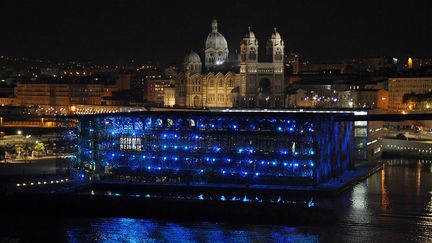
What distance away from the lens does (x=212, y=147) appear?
3612cm

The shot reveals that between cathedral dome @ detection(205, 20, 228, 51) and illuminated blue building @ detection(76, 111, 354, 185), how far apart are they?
2680 centimetres

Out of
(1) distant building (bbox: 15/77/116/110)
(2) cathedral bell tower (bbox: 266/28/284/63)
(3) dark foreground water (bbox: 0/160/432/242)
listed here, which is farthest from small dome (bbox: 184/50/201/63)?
(3) dark foreground water (bbox: 0/160/432/242)

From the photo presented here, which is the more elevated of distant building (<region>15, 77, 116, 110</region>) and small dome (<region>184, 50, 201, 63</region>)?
small dome (<region>184, 50, 201, 63</region>)

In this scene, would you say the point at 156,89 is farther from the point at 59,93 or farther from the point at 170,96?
the point at 170,96

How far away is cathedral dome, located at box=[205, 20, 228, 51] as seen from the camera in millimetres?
64062

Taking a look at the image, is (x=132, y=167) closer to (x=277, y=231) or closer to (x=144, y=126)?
(x=144, y=126)

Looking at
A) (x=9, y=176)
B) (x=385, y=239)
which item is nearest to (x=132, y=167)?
(x=9, y=176)

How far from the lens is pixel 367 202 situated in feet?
107

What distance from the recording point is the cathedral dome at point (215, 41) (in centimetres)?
6406

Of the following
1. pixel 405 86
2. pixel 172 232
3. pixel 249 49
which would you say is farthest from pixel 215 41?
pixel 172 232

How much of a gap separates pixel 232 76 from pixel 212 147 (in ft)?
86.8

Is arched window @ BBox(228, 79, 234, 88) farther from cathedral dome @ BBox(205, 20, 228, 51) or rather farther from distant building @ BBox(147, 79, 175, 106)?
distant building @ BBox(147, 79, 175, 106)

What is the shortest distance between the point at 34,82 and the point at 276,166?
50.9 metres

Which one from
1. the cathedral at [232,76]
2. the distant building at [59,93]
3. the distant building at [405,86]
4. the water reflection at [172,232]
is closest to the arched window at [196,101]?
the cathedral at [232,76]
